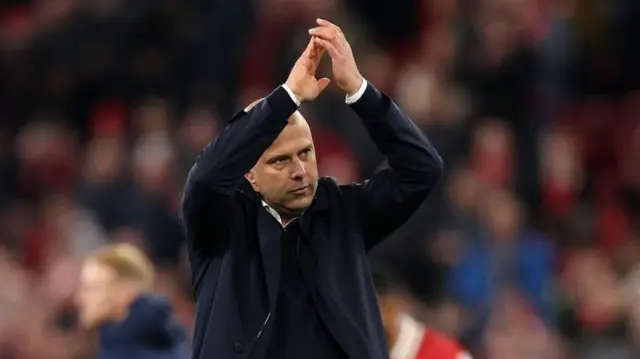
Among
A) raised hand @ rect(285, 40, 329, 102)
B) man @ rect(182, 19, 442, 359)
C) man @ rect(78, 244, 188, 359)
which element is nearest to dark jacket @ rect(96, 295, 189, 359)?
man @ rect(78, 244, 188, 359)

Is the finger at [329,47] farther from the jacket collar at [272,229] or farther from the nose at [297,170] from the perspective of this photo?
the jacket collar at [272,229]

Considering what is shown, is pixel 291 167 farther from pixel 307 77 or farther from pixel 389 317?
pixel 389 317

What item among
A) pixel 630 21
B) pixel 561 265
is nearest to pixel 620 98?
pixel 630 21

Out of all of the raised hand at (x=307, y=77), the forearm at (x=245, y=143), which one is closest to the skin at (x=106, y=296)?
the forearm at (x=245, y=143)

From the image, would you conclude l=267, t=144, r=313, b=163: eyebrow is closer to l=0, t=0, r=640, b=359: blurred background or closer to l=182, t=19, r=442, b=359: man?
l=182, t=19, r=442, b=359: man

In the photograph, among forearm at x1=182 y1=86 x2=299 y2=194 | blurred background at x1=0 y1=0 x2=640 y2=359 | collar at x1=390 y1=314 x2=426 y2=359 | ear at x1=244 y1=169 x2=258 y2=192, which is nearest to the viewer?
forearm at x1=182 y1=86 x2=299 y2=194

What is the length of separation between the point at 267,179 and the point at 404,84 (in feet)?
20.5

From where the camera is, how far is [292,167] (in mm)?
4246

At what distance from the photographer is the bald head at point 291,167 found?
13.9 ft

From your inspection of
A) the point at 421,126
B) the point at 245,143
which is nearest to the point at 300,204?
the point at 245,143

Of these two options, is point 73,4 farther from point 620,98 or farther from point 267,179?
point 267,179

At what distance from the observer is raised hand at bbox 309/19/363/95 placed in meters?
4.16

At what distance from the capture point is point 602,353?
848cm

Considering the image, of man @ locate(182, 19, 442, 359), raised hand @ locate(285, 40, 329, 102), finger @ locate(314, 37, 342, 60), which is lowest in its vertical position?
man @ locate(182, 19, 442, 359)
